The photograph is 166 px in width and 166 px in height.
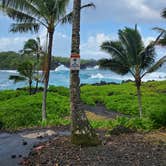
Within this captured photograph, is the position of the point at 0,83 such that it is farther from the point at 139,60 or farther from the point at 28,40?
the point at 139,60

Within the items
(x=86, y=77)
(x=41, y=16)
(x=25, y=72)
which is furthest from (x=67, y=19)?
(x=86, y=77)

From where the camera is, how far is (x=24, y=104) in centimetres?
2898

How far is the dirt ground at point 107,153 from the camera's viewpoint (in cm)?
810

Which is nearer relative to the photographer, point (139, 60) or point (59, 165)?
point (59, 165)

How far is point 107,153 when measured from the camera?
863 centimetres

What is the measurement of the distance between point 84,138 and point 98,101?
92.0 feet

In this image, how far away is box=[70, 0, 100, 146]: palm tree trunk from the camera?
367 inches

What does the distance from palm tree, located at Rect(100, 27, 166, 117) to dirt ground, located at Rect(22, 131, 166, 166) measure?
14.4 meters

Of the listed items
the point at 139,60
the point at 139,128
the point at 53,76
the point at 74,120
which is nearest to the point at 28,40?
the point at 139,60

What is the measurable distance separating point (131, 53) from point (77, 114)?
51.3ft

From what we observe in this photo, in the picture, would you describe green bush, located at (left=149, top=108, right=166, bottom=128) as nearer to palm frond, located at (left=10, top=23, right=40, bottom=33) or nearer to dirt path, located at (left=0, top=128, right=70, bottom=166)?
dirt path, located at (left=0, top=128, right=70, bottom=166)

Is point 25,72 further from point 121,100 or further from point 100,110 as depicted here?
point 121,100

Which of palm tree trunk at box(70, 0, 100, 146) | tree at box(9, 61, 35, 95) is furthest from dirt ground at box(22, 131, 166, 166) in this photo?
tree at box(9, 61, 35, 95)

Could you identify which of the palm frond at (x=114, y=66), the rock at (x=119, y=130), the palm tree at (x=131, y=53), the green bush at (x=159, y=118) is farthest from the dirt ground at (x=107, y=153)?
the palm frond at (x=114, y=66)
